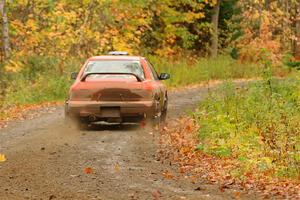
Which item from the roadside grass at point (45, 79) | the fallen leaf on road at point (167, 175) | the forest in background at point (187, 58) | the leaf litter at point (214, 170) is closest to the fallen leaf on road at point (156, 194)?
the leaf litter at point (214, 170)

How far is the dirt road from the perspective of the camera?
9.10m

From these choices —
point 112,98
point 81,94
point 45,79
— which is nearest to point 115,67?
point 112,98

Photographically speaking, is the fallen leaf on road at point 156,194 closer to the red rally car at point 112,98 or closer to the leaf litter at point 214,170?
the leaf litter at point 214,170

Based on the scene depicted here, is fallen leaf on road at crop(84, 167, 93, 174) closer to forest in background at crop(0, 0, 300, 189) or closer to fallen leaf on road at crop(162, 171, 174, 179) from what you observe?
fallen leaf on road at crop(162, 171, 174, 179)

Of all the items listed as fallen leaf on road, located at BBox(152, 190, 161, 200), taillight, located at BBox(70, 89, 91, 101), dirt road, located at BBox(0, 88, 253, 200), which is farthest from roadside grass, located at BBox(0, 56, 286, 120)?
fallen leaf on road, located at BBox(152, 190, 161, 200)

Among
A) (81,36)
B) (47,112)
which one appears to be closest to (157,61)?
(81,36)

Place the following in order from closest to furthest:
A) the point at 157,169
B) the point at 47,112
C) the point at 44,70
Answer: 1. the point at 157,169
2. the point at 47,112
3. the point at 44,70

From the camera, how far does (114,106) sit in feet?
50.3

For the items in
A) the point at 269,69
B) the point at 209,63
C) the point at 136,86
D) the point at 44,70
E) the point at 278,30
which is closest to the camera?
the point at 136,86

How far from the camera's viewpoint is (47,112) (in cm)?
2050

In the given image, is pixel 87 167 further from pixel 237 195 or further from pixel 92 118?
pixel 92 118

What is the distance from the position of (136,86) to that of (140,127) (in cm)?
131

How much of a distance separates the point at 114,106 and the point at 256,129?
3149mm

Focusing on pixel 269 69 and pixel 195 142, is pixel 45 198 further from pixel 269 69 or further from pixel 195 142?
pixel 269 69
